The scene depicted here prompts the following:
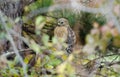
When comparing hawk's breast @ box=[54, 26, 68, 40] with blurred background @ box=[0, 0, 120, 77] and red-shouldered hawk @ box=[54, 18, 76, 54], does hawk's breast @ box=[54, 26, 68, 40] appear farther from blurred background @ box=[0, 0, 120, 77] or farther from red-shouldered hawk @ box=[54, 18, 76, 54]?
blurred background @ box=[0, 0, 120, 77]

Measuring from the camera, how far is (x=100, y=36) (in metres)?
2.57

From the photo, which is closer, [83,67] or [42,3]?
[83,67]

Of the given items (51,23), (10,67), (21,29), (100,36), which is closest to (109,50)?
(51,23)

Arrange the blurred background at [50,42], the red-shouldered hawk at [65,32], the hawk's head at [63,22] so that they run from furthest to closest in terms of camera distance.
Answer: the hawk's head at [63,22], the red-shouldered hawk at [65,32], the blurred background at [50,42]

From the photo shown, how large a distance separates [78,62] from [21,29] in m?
0.96

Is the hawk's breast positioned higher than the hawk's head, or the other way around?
the hawk's head

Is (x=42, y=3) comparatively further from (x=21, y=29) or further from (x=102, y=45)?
(x=102, y=45)

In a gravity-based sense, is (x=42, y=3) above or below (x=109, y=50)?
above

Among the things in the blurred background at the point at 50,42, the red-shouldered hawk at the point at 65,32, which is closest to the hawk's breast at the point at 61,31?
the red-shouldered hawk at the point at 65,32

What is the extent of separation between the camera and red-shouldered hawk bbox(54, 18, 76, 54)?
4.63m

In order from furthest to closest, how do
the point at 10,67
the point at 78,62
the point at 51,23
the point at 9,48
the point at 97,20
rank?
the point at 51,23 < the point at 97,20 < the point at 9,48 < the point at 78,62 < the point at 10,67

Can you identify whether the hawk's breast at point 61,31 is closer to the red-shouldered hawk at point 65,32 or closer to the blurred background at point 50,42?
the red-shouldered hawk at point 65,32

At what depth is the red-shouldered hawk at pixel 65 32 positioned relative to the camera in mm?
4629

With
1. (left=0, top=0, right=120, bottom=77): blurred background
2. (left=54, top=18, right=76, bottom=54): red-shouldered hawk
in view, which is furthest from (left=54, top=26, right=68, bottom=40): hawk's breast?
(left=0, top=0, right=120, bottom=77): blurred background
